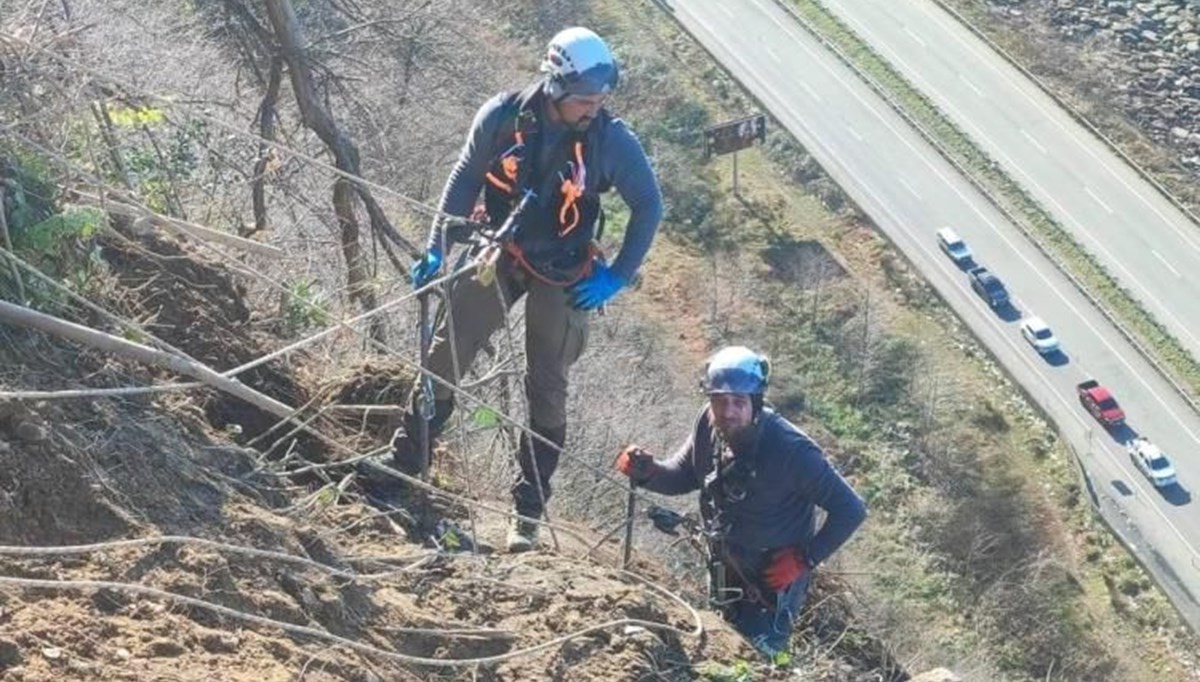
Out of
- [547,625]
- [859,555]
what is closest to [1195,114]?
[859,555]

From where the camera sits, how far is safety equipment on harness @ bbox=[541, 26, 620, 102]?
6.16 metres

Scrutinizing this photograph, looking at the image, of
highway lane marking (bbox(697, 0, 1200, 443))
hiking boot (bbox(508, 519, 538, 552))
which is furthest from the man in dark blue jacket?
highway lane marking (bbox(697, 0, 1200, 443))

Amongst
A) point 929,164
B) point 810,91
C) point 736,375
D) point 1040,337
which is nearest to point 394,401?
point 736,375

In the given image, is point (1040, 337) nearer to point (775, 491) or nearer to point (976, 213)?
point (976, 213)

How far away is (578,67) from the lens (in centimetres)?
616

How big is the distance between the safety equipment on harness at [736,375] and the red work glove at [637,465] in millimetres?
516

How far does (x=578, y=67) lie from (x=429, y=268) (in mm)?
960

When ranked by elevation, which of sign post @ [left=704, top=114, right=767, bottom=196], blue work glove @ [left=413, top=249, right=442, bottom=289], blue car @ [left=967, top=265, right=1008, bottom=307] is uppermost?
blue work glove @ [left=413, top=249, right=442, bottom=289]

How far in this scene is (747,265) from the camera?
2822 cm

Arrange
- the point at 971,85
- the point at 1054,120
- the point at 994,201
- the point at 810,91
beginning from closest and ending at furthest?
the point at 994,201
the point at 1054,120
the point at 810,91
the point at 971,85

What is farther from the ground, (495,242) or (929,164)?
(495,242)

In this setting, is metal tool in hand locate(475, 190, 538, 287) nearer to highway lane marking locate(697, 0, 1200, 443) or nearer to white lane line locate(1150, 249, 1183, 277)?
highway lane marking locate(697, 0, 1200, 443)

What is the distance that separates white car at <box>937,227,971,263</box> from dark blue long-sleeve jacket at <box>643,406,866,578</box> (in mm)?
23521

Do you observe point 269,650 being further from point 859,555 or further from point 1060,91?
point 1060,91
